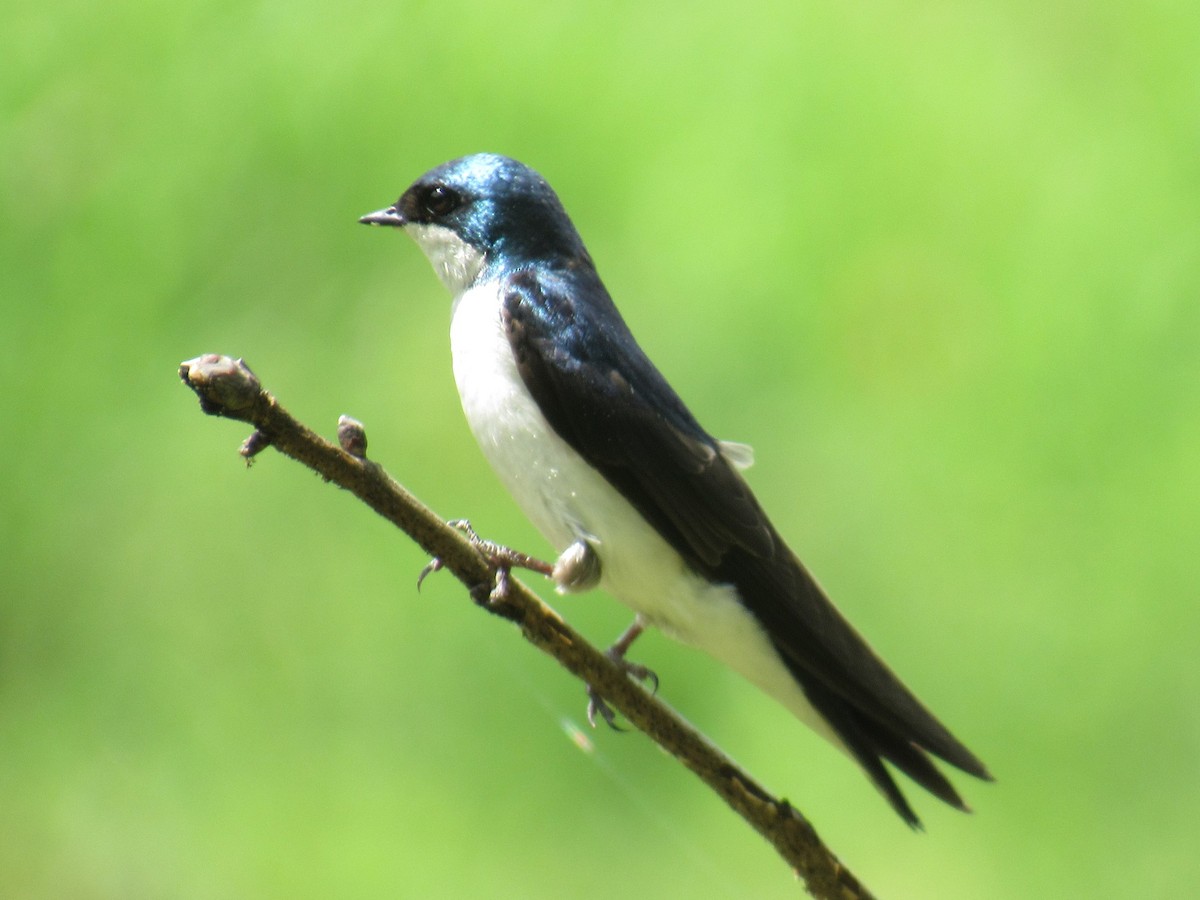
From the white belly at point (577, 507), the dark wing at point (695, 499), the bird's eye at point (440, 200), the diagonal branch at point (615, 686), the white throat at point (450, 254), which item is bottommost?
the diagonal branch at point (615, 686)

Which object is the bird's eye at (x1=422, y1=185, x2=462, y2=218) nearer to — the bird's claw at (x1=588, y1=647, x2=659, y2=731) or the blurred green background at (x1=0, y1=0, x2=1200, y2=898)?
the bird's claw at (x1=588, y1=647, x2=659, y2=731)

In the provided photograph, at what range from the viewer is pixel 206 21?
10.6 feet

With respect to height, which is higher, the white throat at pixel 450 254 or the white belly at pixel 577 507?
the white throat at pixel 450 254

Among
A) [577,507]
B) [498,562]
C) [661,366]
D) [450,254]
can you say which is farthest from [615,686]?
[661,366]

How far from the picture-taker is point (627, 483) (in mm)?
1701

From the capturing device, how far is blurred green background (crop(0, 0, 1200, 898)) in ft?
8.77

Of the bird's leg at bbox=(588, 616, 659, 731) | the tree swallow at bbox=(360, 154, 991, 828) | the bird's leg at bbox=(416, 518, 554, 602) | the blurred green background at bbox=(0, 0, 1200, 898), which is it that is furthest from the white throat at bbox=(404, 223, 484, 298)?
the blurred green background at bbox=(0, 0, 1200, 898)

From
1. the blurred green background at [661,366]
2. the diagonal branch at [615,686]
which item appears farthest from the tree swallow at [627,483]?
the blurred green background at [661,366]

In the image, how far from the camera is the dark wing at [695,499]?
5.54 feet

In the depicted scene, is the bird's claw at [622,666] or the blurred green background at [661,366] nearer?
the bird's claw at [622,666]

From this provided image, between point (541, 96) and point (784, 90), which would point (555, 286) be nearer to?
point (541, 96)

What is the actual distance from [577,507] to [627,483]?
0.06 m

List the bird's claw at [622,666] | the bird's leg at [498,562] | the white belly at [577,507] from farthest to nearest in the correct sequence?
the bird's claw at [622,666] → the white belly at [577,507] → the bird's leg at [498,562]

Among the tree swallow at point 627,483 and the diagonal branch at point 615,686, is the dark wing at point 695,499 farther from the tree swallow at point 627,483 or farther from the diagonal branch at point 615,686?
the diagonal branch at point 615,686
